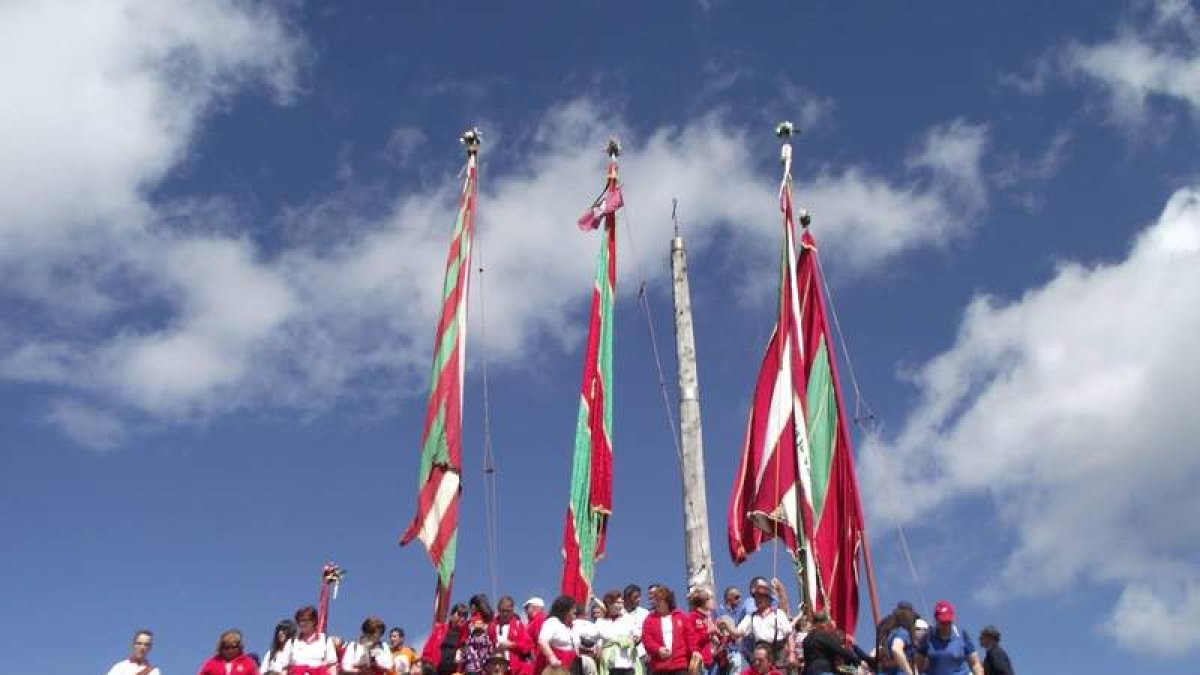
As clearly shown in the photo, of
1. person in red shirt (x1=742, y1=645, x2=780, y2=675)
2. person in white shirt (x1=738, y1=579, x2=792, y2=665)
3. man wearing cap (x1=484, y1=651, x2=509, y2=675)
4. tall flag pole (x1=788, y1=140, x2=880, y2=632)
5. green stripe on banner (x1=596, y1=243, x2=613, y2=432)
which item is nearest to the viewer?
person in red shirt (x1=742, y1=645, x2=780, y2=675)

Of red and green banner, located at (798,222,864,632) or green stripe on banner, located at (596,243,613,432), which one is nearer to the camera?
red and green banner, located at (798,222,864,632)

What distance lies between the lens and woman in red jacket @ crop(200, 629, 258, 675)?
12.1 m

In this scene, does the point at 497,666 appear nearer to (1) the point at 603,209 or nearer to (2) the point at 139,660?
(2) the point at 139,660

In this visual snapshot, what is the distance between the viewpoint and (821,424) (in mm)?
17312

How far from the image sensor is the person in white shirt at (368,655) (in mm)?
13477

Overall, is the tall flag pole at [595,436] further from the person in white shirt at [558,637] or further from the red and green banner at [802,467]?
the person in white shirt at [558,637]

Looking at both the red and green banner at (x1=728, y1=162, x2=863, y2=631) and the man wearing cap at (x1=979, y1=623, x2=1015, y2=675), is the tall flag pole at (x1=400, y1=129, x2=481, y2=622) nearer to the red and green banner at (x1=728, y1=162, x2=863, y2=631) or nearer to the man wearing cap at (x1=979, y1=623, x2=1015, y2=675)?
the red and green banner at (x1=728, y1=162, x2=863, y2=631)

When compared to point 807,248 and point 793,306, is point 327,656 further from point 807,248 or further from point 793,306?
point 807,248

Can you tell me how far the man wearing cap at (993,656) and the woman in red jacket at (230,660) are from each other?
303 inches

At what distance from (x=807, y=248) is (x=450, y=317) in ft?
18.0

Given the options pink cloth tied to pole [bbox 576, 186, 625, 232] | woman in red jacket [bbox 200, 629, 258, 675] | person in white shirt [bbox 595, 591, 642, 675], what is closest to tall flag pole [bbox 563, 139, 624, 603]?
pink cloth tied to pole [bbox 576, 186, 625, 232]

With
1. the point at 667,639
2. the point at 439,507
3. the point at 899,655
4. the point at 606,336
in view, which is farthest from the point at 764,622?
the point at 606,336

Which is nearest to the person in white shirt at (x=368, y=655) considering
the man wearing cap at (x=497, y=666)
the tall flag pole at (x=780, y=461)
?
the man wearing cap at (x=497, y=666)

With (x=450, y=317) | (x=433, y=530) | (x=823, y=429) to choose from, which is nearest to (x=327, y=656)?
(x=433, y=530)
